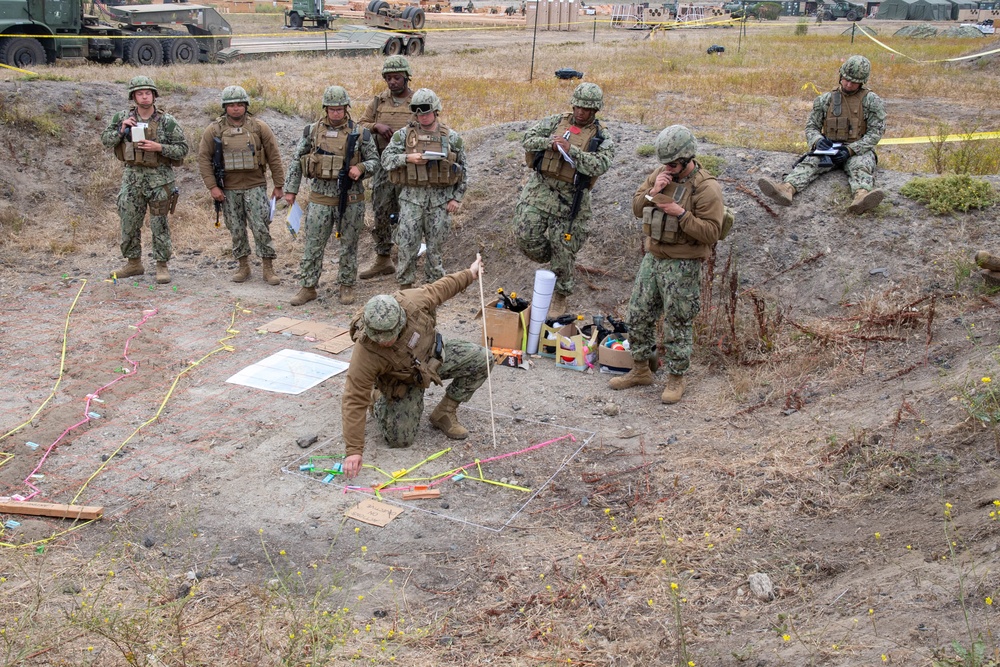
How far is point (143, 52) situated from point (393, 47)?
8.17m

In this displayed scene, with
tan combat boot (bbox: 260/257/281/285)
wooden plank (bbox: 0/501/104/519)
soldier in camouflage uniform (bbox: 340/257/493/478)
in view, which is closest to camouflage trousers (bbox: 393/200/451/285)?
tan combat boot (bbox: 260/257/281/285)

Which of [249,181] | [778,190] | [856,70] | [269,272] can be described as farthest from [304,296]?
[856,70]

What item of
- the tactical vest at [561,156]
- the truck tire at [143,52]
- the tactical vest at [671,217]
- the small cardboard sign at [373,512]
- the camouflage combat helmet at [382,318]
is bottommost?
the small cardboard sign at [373,512]

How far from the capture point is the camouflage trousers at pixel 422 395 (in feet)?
18.7

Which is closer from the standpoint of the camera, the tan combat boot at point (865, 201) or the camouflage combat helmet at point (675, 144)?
the camouflage combat helmet at point (675, 144)

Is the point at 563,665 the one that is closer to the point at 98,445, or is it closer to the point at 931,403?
the point at 931,403

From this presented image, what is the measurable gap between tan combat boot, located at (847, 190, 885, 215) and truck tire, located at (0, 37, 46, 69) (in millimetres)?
16110

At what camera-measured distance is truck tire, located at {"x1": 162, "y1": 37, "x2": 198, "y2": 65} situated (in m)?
20.7

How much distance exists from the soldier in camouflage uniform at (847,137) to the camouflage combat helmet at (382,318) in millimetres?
4635

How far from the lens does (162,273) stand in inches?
361

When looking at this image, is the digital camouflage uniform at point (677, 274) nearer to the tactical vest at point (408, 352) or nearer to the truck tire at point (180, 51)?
the tactical vest at point (408, 352)

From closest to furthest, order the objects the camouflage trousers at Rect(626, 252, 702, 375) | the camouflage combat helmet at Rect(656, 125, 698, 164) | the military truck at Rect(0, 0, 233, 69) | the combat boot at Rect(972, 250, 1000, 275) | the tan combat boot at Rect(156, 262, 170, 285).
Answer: the camouflage combat helmet at Rect(656, 125, 698, 164), the camouflage trousers at Rect(626, 252, 702, 375), the combat boot at Rect(972, 250, 1000, 275), the tan combat boot at Rect(156, 262, 170, 285), the military truck at Rect(0, 0, 233, 69)

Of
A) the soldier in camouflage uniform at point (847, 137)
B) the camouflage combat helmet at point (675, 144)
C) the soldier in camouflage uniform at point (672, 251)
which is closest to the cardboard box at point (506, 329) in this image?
the soldier in camouflage uniform at point (672, 251)

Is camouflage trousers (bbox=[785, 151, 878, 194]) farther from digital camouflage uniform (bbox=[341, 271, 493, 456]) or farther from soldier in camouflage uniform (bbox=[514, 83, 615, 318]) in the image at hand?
digital camouflage uniform (bbox=[341, 271, 493, 456])
